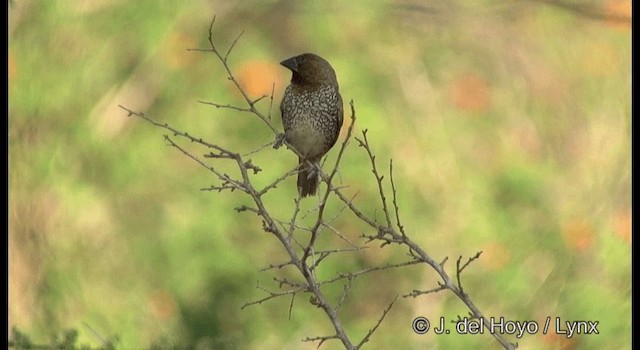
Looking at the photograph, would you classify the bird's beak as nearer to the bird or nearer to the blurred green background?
the bird

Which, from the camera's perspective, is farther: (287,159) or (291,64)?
(287,159)

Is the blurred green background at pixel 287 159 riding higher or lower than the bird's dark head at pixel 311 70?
higher

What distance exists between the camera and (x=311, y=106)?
502 cm

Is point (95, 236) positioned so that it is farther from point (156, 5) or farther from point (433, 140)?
point (433, 140)

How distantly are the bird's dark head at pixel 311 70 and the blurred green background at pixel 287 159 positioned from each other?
2.40 metres

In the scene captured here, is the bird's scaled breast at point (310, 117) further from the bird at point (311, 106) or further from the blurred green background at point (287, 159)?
the blurred green background at point (287, 159)

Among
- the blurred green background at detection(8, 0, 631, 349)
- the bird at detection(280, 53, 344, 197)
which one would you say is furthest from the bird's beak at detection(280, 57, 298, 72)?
the blurred green background at detection(8, 0, 631, 349)

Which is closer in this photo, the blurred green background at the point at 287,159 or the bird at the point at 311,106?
the bird at the point at 311,106

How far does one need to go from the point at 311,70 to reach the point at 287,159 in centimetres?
262

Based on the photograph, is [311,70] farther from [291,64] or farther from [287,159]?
[287,159]

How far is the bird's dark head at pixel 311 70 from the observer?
16.4ft

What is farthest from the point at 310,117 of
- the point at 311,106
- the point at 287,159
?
the point at 287,159

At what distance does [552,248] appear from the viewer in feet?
25.8

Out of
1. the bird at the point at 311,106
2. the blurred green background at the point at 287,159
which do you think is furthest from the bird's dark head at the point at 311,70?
the blurred green background at the point at 287,159
